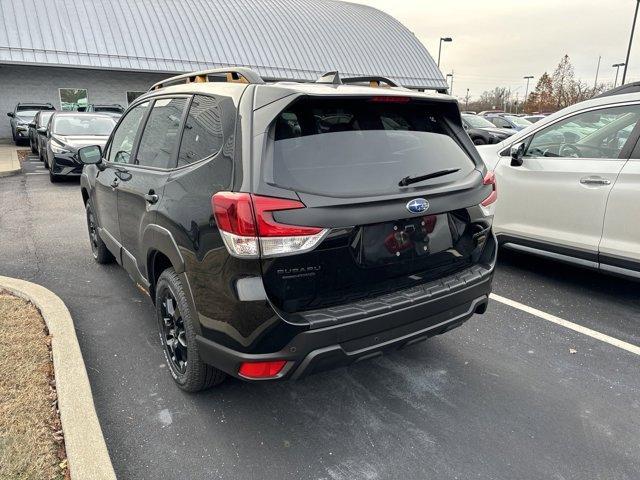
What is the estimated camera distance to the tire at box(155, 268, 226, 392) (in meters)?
2.64

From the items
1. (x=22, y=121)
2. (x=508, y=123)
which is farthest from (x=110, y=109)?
(x=508, y=123)

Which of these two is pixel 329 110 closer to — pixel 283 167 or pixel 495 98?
pixel 283 167

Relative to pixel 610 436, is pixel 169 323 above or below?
above

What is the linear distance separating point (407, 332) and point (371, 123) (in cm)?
115

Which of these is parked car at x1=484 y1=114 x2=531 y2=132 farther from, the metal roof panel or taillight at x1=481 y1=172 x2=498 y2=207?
taillight at x1=481 y1=172 x2=498 y2=207

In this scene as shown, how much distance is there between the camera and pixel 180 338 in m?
2.87

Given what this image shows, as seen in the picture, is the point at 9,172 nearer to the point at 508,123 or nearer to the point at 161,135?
the point at 161,135

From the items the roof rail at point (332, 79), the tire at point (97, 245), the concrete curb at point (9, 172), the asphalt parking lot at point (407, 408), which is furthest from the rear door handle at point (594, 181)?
the concrete curb at point (9, 172)

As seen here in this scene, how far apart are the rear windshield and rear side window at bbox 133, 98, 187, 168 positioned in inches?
36.6

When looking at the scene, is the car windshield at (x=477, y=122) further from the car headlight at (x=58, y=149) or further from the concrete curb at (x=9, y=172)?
the concrete curb at (x=9, y=172)

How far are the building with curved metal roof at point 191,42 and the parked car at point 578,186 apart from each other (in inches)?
866

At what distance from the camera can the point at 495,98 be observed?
82062mm

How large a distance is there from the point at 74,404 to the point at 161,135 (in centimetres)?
174

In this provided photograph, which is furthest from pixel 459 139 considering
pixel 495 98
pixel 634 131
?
pixel 495 98
